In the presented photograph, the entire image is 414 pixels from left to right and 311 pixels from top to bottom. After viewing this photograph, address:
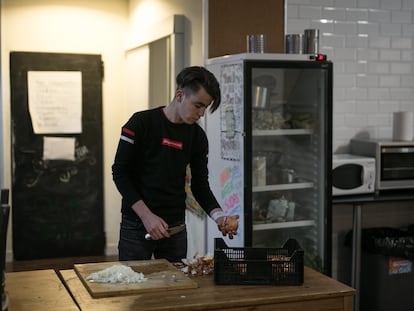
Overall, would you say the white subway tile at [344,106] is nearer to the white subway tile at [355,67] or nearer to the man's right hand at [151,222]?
the white subway tile at [355,67]

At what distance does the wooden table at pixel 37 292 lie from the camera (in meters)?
2.22

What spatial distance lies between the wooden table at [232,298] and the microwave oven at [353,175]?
1.84m

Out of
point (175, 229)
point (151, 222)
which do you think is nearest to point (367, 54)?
point (175, 229)

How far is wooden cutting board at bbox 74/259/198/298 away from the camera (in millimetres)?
2311

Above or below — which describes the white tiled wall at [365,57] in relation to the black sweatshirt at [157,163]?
above

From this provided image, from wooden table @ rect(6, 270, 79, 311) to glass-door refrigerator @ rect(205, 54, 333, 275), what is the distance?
1506mm

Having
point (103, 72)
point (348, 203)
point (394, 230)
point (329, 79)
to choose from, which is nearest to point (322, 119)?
point (329, 79)

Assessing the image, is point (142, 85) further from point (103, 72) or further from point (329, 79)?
point (329, 79)

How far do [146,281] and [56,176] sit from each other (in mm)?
3693

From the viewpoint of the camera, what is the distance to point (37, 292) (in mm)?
2375

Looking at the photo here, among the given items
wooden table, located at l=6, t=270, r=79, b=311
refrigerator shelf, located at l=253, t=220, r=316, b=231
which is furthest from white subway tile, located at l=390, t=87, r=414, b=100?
wooden table, located at l=6, t=270, r=79, b=311

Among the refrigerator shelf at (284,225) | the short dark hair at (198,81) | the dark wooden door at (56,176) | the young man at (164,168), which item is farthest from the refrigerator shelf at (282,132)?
the dark wooden door at (56,176)

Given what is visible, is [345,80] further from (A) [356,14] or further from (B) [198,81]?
(B) [198,81]

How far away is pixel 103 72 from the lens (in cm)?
607
